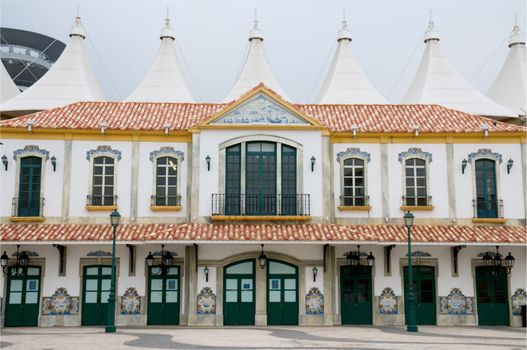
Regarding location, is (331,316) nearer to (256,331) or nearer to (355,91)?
(256,331)

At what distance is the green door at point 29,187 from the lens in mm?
23500

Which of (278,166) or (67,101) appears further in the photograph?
(67,101)

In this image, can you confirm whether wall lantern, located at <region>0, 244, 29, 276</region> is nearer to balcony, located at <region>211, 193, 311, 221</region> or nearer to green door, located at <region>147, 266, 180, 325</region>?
green door, located at <region>147, 266, 180, 325</region>

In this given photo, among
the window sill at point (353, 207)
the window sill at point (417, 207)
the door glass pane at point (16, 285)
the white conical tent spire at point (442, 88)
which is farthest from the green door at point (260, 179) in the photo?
the white conical tent spire at point (442, 88)

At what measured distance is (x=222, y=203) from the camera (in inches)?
920

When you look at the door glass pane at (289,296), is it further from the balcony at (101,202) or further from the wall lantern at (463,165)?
the wall lantern at (463,165)

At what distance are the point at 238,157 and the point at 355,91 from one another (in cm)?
1349

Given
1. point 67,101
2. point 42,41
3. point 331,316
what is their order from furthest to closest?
point 42,41 → point 67,101 → point 331,316

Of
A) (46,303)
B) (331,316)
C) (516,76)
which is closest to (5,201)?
(46,303)

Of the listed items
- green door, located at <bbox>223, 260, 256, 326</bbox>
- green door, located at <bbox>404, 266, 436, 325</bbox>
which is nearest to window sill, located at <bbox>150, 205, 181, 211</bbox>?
green door, located at <bbox>223, 260, 256, 326</bbox>

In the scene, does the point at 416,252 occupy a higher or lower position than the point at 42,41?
lower

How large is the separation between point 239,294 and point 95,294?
4.85m

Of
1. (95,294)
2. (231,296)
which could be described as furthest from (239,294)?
(95,294)

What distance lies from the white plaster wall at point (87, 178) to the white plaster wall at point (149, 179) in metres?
0.39
